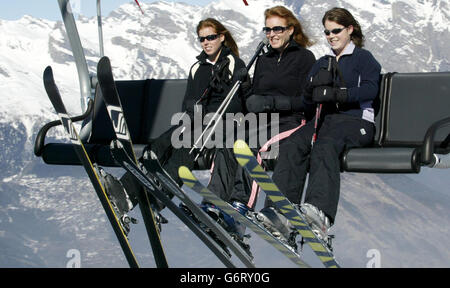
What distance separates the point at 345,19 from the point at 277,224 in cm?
161

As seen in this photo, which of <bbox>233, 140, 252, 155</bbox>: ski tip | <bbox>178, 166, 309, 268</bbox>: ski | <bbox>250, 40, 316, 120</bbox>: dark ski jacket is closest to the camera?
<bbox>233, 140, 252, 155</bbox>: ski tip

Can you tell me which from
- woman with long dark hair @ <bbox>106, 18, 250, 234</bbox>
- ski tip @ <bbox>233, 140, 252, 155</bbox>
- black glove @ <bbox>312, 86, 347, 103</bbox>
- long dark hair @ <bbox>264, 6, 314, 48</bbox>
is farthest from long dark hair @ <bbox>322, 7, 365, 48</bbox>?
ski tip @ <bbox>233, 140, 252, 155</bbox>

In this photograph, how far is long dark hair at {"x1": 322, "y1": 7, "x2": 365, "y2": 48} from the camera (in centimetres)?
464

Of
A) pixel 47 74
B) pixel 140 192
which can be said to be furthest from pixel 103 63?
pixel 140 192

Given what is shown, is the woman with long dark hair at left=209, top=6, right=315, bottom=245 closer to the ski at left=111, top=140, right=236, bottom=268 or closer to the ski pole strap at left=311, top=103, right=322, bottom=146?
the ski pole strap at left=311, top=103, right=322, bottom=146

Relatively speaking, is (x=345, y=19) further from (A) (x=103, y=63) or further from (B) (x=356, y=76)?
(A) (x=103, y=63)

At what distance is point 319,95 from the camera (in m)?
4.54

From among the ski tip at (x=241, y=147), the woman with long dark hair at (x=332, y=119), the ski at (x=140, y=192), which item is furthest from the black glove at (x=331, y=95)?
the ski at (x=140, y=192)

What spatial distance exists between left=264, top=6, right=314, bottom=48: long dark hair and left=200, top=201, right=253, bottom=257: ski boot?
1507 millimetres

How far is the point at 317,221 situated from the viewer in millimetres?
3932

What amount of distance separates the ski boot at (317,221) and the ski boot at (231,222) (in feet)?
1.30

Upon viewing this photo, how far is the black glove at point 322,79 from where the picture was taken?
14.9ft
